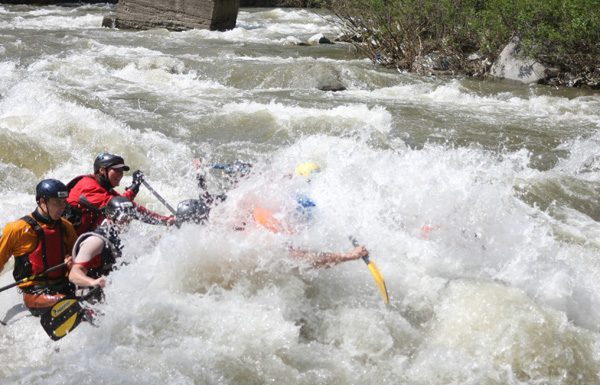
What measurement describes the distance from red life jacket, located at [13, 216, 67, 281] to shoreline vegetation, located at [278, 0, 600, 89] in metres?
11.1

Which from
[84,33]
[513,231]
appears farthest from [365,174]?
[84,33]

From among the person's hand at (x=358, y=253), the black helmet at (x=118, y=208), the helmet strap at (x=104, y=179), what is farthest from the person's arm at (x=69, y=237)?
the person's hand at (x=358, y=253)

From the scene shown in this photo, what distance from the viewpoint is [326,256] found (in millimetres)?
4957

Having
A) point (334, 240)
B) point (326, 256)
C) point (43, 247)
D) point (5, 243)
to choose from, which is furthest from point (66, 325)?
point (334, 240)

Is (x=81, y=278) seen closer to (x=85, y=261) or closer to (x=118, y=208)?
(x=85, y=261)

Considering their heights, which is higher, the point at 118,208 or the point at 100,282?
the point at 118,208

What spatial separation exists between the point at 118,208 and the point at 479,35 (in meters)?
11.7

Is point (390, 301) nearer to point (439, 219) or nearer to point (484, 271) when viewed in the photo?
point (484, 271)

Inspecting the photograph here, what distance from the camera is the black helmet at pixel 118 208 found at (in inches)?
189

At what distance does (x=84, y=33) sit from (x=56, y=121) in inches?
415

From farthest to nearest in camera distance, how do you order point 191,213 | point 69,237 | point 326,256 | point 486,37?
1. point 486,37
2. point 191,213
3. point 326,256
4. point 69,237

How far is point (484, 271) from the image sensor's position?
5668 millimetres

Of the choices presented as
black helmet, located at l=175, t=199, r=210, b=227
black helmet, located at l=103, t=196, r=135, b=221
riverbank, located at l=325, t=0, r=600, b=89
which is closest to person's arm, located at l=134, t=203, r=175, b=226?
black helmet, located at l=175, t=199, r=210, b=227

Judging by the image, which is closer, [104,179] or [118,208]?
[118,208]
